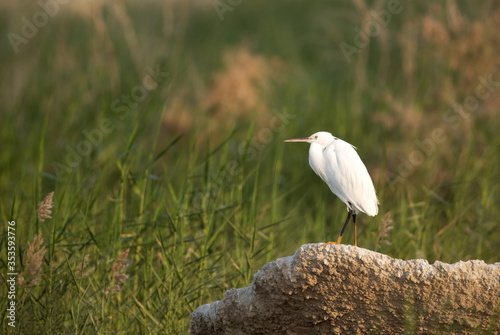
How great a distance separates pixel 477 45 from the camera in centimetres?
619

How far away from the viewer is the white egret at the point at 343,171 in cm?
266

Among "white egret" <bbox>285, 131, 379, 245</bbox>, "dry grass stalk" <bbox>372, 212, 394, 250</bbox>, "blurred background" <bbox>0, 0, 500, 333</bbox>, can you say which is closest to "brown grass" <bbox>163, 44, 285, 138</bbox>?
"blurred background" <bbox>0, 0, 500, 333</bbox>

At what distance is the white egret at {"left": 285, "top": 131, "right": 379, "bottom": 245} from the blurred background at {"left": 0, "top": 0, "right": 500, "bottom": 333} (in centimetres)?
76

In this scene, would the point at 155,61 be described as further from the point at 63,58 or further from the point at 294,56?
the point at 294,56

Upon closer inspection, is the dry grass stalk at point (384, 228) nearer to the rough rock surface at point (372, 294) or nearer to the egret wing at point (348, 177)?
the egret wing at point (348, 177)

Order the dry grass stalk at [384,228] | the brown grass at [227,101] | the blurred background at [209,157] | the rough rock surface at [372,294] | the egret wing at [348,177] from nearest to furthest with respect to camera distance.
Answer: the rough rock surface at [372,294]
the egret wing at [348,177]
the dry grass stalk at [384,228]
the blurred background at [209,157]
the brown grass at [227,101]

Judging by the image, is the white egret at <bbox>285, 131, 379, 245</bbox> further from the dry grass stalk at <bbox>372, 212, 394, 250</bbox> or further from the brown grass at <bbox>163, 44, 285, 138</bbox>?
the brown grass at <bbox>163, 44, 285, 138</bbox>

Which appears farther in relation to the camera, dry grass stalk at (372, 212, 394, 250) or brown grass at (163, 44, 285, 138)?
brown grass at (163, 44, 285, 138)

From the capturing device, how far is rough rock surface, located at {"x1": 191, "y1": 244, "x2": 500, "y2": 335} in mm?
2482

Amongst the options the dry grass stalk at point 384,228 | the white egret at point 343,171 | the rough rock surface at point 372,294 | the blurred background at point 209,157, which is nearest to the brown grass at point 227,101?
the blurred background at point 209,157

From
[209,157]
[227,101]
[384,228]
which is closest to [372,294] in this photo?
[384,228]

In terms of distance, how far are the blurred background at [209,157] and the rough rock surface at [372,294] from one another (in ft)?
2.79

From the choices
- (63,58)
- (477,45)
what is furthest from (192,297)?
(63,58)

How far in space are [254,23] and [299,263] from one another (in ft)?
39.0
